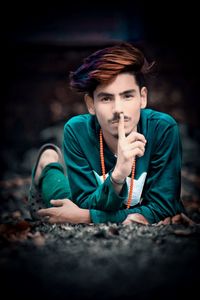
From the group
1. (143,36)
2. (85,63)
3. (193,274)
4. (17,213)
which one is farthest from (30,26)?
(193,274)

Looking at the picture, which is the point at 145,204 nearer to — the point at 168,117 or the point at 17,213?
the point at 168,117

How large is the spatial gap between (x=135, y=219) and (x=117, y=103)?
2.00 ft

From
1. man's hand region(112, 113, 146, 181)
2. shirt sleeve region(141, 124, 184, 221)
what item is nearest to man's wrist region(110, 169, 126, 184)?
man's hand region(112, 113, 146, 181)

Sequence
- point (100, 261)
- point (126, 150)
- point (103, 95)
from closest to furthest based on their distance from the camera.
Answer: point (100, 261) → point (126, 150) → point (103, 95)

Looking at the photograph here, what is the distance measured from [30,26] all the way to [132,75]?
13.5ft

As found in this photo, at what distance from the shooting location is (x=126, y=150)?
219 cm

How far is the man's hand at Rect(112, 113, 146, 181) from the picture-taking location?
218 cm

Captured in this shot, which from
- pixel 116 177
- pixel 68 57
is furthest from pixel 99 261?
pixel 68 57

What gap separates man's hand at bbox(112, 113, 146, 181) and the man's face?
0.17 ft

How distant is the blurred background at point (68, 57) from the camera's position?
5.94m

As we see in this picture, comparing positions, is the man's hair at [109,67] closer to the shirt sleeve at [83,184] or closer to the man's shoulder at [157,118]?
the man's shoulder at [157,118]

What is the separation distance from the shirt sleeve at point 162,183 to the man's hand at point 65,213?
65mm

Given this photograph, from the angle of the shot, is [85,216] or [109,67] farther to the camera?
[85,216]

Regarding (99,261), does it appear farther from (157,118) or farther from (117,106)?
(157,118)
